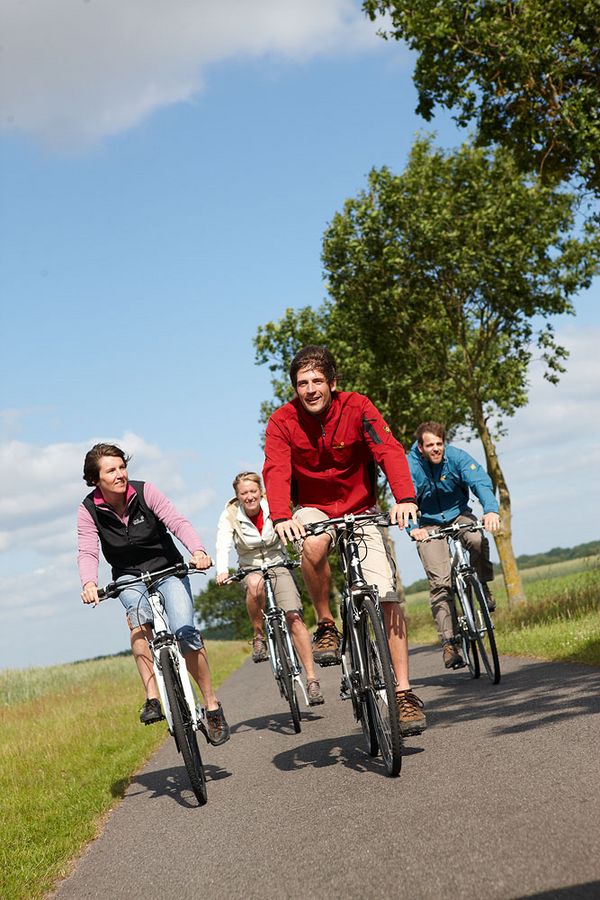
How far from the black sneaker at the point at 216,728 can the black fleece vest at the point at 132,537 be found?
1.15 m

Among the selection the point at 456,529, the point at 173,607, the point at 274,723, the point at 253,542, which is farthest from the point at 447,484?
the point at 173,607

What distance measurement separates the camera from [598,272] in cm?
2675

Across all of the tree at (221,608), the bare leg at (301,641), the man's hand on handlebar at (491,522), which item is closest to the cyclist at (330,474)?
the man's hand on handlebar at (491,522)

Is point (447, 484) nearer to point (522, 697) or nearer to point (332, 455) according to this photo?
point (522, 697)

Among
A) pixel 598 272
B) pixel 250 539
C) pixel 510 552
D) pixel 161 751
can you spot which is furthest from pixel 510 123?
pixel 598 272

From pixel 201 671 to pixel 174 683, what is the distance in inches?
34.1

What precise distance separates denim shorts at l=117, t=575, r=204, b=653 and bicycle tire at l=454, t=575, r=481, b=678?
3.14 m

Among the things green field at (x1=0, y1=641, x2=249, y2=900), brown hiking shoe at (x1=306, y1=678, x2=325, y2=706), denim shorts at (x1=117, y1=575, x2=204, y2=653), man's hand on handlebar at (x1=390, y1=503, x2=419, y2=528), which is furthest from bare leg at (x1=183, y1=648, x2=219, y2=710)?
man's hand on handlebar at (x1=390, y1=503, x2=419, y2=528)

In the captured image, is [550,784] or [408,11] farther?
[408,11]

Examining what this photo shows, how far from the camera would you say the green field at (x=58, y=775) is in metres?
5.95

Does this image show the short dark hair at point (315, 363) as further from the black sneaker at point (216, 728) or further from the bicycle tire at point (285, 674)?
the bicycle tire at point (285, 674)

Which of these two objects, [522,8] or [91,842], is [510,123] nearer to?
[522,8]

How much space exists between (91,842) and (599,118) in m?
10.8

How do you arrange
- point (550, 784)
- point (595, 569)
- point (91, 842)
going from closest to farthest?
point (550, 784), point (91, 842), point (595, 569)
